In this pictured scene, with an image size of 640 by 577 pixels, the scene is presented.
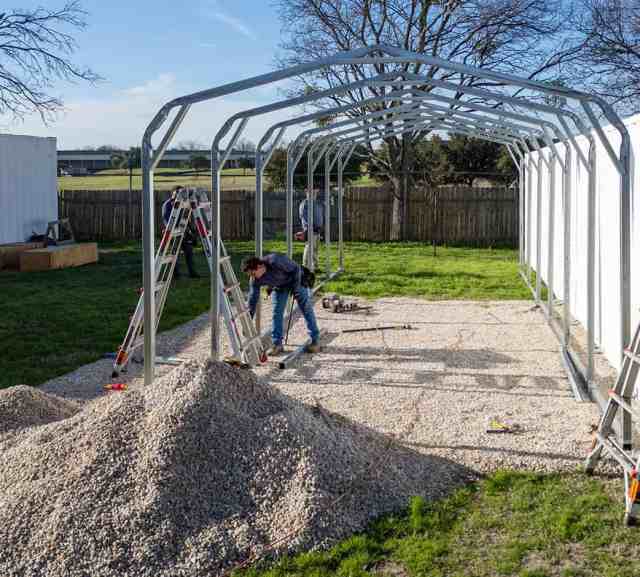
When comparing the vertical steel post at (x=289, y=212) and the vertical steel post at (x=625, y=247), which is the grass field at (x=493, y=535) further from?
the vertical steel post at (x=289, y=212)

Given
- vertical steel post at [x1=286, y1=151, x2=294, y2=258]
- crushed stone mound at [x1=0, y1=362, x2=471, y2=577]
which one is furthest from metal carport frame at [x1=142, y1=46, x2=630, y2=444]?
vertical steel post at [x1=286, y1=151, x2=294, y2=258]

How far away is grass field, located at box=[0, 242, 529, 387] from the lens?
9.78 metres

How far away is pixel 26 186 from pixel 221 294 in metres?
13.2

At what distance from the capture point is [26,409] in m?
6.10

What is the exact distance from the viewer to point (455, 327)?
11258mm

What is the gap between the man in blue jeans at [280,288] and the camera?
9.27 m

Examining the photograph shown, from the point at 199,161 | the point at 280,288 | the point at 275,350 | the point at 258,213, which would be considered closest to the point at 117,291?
the point at 275,350

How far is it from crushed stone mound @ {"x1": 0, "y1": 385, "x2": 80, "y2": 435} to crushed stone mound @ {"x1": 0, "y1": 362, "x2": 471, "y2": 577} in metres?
0.31

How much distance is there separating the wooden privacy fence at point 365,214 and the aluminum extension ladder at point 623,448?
18.6m

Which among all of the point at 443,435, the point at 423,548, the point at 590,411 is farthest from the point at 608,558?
the point at 590,411

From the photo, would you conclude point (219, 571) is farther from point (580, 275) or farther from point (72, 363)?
point (580, 275)

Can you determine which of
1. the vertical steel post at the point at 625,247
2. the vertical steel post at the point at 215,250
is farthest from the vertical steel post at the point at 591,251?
the vertical steel post at the point at 215,250

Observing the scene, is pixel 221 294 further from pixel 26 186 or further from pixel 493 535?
pixel 26 186

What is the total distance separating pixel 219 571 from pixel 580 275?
292 inches
